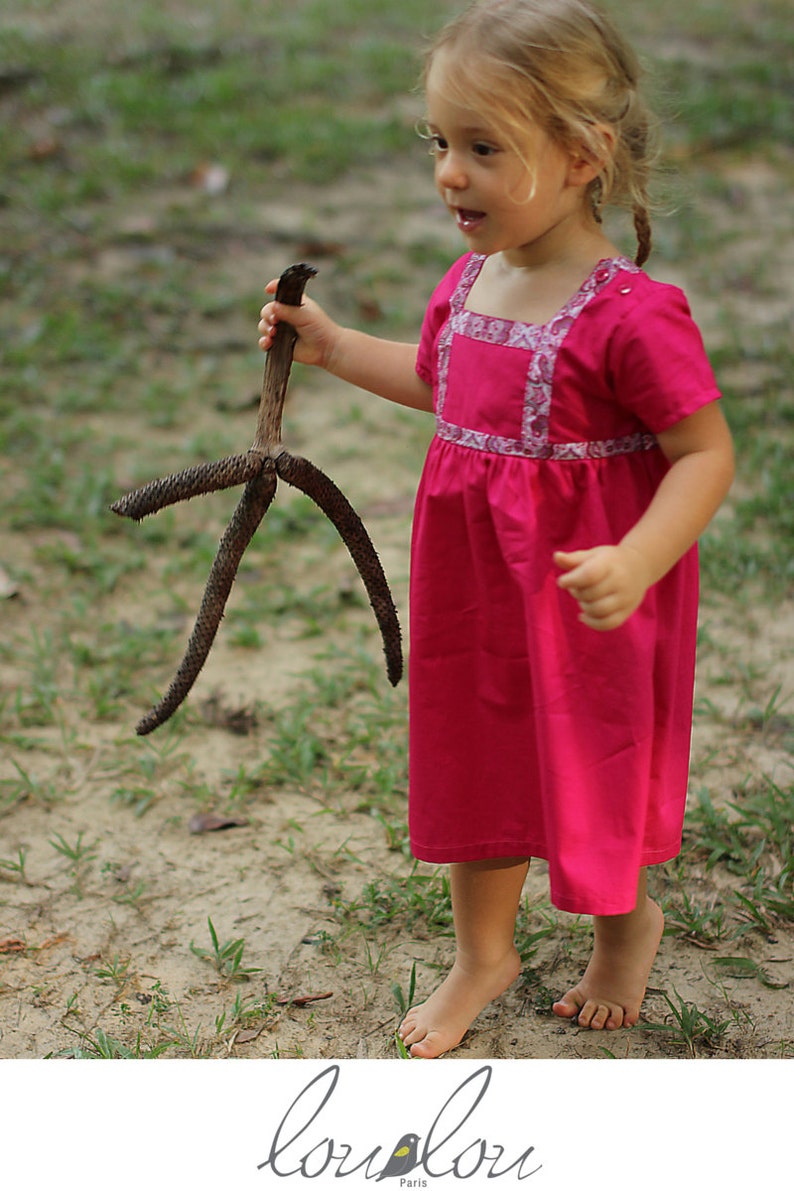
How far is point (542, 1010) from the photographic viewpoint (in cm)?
182

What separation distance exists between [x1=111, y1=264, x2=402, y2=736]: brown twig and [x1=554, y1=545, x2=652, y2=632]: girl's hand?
1.37 ft

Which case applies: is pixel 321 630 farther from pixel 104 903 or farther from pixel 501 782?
pixel 501 782

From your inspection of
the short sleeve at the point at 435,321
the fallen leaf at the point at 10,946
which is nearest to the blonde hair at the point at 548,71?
the short sleeve at the point at 435,321

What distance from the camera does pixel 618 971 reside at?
1.77 metres

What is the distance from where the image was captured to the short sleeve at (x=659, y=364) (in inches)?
53.4

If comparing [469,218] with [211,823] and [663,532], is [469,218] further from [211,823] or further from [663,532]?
[211,823]
